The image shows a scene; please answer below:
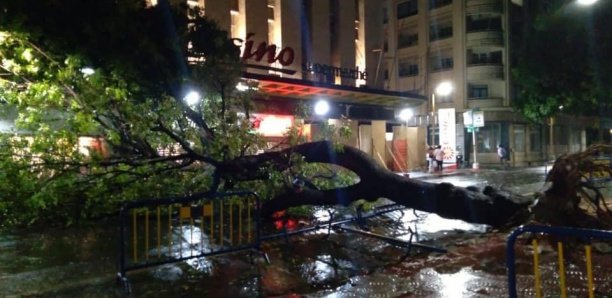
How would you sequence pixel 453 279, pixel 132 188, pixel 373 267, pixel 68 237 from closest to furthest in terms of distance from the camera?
1. pixel 453 279
2. pixel 373 267
3. pixel 68 237
4. pixel 132 188

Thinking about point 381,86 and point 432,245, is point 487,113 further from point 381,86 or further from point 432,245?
point 432,245

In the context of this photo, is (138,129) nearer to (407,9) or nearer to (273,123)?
(273,123)

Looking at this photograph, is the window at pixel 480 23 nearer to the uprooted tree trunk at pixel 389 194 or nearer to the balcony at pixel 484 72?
the balcony at pixel 484 72

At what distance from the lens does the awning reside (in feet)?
59.0

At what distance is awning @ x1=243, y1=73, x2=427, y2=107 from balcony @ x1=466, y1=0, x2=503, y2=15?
702 inches

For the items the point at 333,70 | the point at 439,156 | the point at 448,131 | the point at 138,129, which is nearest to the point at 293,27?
the point at 333,70

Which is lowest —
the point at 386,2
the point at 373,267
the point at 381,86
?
the point at 373,267

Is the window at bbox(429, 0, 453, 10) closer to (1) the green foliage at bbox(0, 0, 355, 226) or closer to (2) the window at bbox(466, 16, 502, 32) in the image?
(2) the window at bbox(466, 16, 502, 32)

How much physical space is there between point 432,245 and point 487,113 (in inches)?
1320

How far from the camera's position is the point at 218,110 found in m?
10.0

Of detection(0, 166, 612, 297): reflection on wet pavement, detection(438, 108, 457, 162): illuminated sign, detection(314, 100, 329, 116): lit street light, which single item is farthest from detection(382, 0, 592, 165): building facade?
detection(0, 166, 612, 297): reflection on wet pavement

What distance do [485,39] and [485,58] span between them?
1603mm

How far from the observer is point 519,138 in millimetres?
40656

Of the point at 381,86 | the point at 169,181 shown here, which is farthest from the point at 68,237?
the point at 381,86
